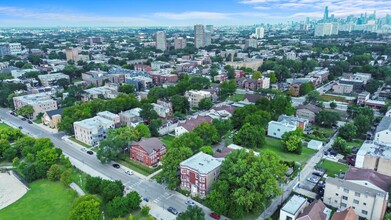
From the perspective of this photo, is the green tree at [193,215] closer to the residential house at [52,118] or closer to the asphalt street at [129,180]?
the asphalt street at [129,180]

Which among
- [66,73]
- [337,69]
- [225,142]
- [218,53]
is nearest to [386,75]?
[337,69]

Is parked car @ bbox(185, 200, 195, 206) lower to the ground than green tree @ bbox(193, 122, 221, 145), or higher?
lower

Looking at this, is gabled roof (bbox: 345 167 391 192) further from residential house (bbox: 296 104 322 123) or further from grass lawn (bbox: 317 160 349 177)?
residential house (bbox: 296 104 322 123)

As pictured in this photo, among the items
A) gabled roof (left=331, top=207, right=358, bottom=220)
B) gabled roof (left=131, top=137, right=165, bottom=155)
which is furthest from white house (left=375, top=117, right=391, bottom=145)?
gabled roof (left=131, top=137, right=165, bottom=155)

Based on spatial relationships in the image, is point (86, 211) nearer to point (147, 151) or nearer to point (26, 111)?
point (147, 151)

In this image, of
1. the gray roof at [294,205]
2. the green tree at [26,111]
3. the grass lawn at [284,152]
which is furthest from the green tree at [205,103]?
the gray roof at [294,205]

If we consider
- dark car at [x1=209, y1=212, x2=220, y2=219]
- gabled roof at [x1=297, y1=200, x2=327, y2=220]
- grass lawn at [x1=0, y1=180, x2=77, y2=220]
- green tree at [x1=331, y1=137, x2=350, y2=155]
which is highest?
gabled roof at [x1=297, y1=200, x2=327, y2=220]

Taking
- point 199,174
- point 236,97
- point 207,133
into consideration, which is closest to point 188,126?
point 207,133
